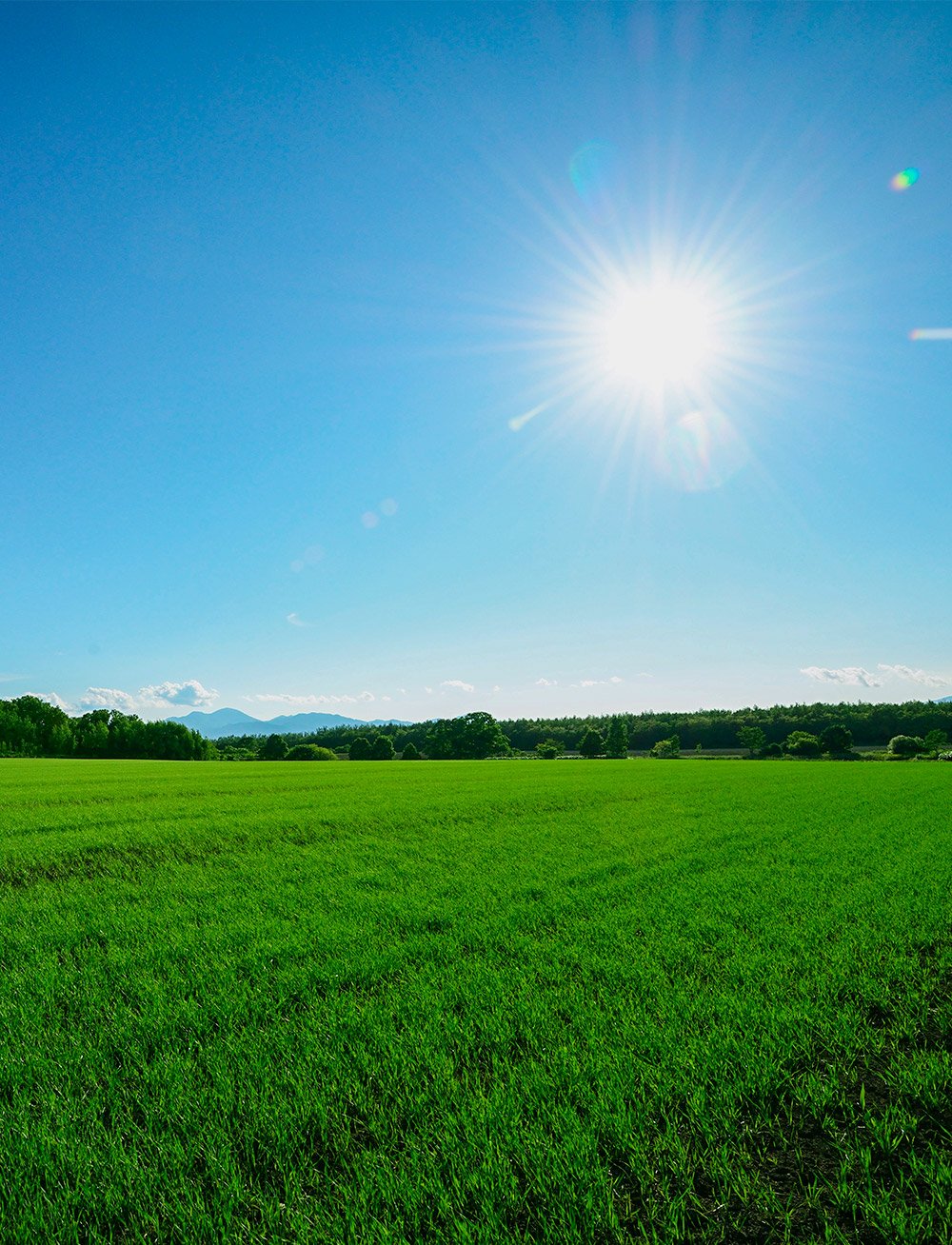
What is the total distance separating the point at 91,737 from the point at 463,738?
6147 cm

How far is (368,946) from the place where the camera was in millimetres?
6129

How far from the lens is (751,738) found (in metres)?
121

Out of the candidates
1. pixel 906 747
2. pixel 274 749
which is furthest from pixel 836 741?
pixel 274 749

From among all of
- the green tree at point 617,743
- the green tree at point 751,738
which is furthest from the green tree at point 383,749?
the green tree at point 751,738

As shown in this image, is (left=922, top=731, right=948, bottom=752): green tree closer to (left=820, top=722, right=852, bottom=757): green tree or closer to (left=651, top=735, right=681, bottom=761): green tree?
(left=820, top=722, right=852, bottom=757): green tree

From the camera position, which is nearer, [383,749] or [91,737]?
[91,737]

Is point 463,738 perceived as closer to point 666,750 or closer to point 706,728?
point 666,750

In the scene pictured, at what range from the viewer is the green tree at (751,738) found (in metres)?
119

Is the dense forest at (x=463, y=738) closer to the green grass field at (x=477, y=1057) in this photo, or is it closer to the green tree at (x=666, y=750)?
the green tree at (x=666, y=750)

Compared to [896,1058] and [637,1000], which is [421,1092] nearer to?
[637,1000]

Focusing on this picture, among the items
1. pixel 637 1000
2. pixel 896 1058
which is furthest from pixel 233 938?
Result: pixel 896 1058

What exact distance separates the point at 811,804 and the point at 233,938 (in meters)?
20.2

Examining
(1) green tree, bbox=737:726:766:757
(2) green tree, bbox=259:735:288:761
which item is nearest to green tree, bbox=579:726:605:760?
(1) green tree, bbox=737:726:766:757

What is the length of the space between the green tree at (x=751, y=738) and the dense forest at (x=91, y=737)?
105 m
